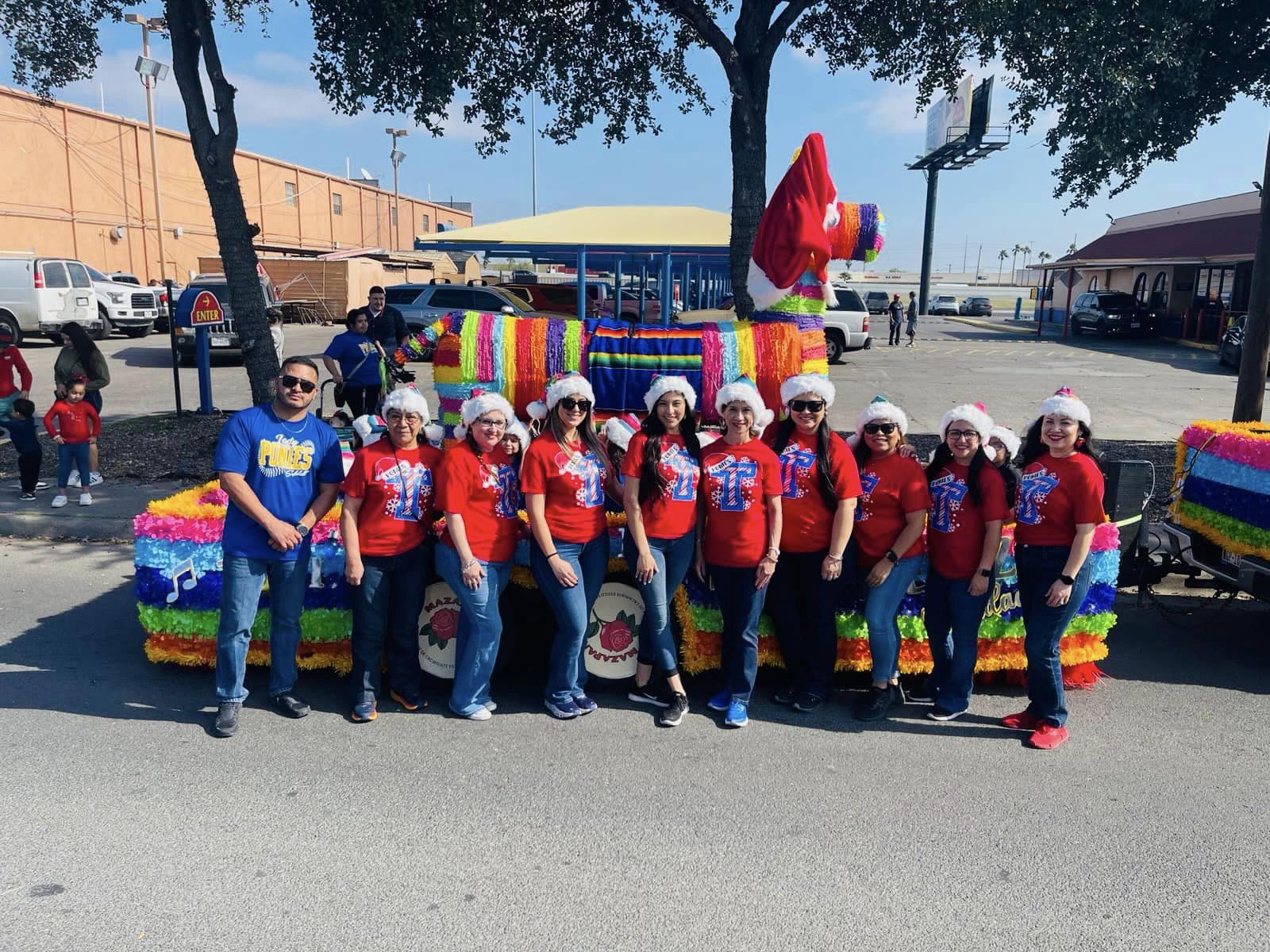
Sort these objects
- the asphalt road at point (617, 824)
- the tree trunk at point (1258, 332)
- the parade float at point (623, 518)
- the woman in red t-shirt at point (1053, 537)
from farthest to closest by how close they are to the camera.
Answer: the tree trunk at point (1258, 332) < the parade float at point (623, 518) < the woman in red t-shirt at point (1053, 537) < the asphalt road at point (617, 824)

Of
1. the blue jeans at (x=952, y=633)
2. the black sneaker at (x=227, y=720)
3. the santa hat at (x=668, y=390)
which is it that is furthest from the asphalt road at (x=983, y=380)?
the black sneaker at (x=227, y=720)

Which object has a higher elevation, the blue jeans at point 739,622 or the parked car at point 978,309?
the parked car at point 978,309

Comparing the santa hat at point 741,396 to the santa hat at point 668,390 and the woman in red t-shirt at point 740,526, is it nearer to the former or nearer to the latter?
the woman in red t-shirt at point 740,526

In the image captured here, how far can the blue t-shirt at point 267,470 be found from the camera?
3.97 m

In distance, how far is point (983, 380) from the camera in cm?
1706

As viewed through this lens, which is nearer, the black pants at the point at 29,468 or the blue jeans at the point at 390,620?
the blue jeans at the point at 390,620

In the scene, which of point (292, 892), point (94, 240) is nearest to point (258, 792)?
point (292, 892)

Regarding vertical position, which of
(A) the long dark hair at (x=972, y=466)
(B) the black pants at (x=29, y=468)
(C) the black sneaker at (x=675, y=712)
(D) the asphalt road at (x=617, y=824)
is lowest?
(D) the asphalt road at (x=617, y=824)

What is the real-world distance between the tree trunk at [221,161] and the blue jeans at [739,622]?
19.3 feet

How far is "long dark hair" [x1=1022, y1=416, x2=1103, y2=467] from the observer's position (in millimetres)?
4020

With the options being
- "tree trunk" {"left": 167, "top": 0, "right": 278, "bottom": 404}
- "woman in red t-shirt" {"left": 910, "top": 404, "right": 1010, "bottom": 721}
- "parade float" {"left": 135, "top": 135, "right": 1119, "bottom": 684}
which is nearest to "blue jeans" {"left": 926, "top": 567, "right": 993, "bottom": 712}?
"woman in red t-shirt" {"left": 910, "top": 404, "right": 1010, "bottom": 721}

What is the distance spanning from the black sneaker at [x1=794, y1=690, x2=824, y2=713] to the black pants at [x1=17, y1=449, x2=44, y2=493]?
22.9 ft

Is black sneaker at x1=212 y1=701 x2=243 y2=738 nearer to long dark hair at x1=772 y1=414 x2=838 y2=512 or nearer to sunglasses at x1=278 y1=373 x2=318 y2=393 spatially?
sunglasses at x1=278 y1=373 x2=318 y2=393

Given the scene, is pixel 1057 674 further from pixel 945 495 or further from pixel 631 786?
pixel 631 786
